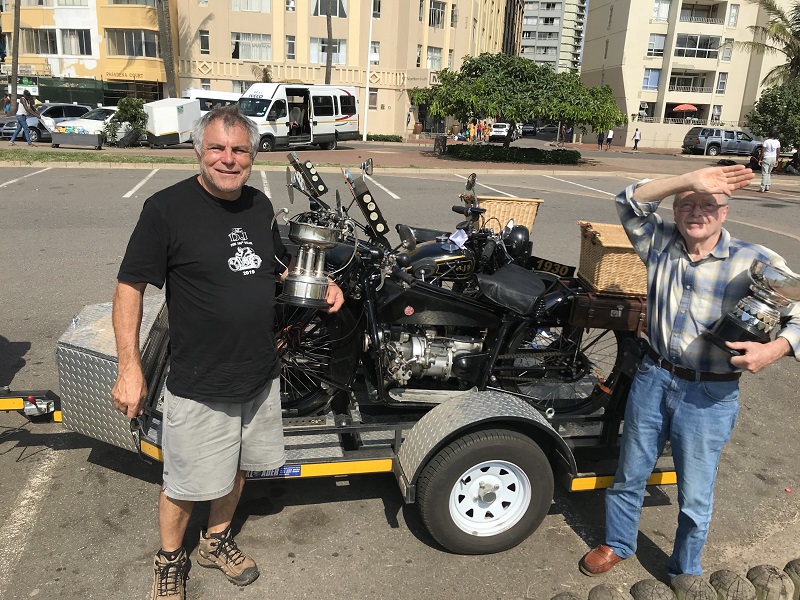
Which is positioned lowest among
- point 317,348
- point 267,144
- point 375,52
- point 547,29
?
point 267,144

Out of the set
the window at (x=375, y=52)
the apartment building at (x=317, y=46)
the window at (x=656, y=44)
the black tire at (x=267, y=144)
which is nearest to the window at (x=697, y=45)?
the window at (x=656, y=44)

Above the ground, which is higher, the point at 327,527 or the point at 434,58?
the point at 434,58

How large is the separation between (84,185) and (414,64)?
34.9 metres

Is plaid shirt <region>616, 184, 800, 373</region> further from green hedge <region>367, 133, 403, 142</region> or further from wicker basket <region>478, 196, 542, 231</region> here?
green hedge <region>367, 133, 403, 142</region>

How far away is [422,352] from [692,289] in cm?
142

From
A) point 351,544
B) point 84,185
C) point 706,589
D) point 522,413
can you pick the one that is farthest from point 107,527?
point 84,185

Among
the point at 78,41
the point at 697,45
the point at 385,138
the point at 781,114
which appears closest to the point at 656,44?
the point at 697,45

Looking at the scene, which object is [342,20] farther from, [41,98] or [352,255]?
[352,255]

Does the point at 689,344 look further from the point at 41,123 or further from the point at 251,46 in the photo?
the point at 251,46

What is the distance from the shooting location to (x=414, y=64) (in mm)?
44875

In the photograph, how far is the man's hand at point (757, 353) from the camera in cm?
246

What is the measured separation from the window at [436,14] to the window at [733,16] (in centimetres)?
2340

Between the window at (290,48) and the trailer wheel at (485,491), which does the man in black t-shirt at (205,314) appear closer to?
the trailer wheel at (485,491)

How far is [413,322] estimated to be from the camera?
355 cm
